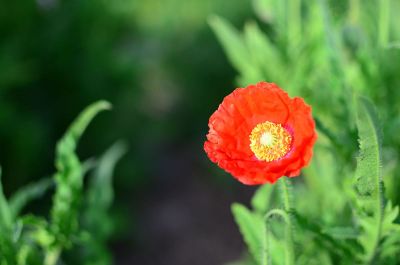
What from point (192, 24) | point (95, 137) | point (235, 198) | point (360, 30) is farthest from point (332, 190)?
point (192, 24)

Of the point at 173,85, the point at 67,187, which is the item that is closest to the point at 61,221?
the point at 67,187

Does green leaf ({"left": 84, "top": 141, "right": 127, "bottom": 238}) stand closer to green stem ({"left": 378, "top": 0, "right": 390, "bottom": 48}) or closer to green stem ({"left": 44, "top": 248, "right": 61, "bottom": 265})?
green stem ({"left": 44, "top": 248, "right": 61, "bottom": 265})

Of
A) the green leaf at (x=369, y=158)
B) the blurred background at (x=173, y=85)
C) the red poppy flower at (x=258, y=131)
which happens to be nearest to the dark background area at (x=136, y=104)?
the blurred background at (x=173, y=85)

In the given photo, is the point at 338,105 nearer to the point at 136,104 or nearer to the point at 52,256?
the point at 52,256

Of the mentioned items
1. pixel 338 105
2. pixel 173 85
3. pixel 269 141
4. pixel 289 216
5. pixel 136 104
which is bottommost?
pixel 289 216

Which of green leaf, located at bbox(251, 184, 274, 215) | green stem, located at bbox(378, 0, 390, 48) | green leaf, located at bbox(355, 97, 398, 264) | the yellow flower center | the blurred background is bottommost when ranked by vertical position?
green leaf, located at bbox(355, 97, 398, 264)

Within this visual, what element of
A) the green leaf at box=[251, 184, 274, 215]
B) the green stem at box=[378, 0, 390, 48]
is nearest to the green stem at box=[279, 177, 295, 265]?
the green leaf at box=[251, 184, 274, 215]
